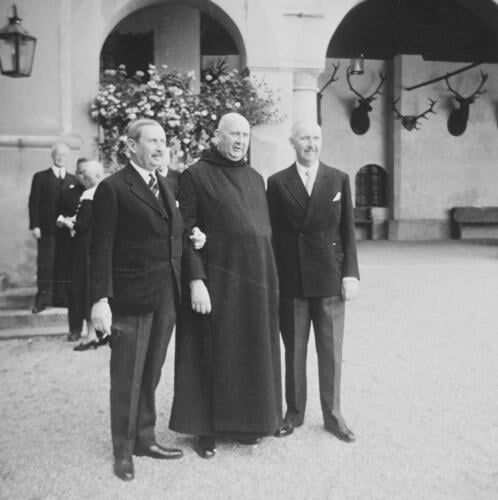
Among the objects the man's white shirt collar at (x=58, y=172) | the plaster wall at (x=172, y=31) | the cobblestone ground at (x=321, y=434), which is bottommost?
the cobblestone ground at (x=321, y=434)

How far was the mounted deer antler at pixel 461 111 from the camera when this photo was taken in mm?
18094

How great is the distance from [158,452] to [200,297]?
2.87 feet

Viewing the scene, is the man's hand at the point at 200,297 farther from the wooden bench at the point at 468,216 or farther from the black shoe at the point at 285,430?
the wooden bench at the point at 468,216

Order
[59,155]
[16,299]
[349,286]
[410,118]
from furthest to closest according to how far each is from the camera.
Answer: [410,118], [16,299], [59,155], [349,286]

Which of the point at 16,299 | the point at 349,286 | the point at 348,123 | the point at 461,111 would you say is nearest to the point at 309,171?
the point at 349,286

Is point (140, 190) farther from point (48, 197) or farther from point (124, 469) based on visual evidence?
point (48, 197)

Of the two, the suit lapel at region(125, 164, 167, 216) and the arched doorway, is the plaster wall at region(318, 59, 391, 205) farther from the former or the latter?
the suit lapel at region(125, 164, 167, 216)

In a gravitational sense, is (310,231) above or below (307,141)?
below

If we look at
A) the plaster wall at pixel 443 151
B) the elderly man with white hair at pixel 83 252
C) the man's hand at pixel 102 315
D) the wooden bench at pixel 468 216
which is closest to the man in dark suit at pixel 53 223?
the elderly man with white hair at pixel 83 252

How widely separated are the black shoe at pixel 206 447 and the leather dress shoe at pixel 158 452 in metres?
0.11

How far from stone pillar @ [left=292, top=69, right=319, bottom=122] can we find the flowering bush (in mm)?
482

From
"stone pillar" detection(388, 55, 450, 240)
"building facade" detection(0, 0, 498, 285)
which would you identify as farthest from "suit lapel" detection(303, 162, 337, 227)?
"stone pillar" detection(388, 55, 450, 240)

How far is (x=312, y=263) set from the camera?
401 centimetres

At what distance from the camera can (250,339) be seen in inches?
147
